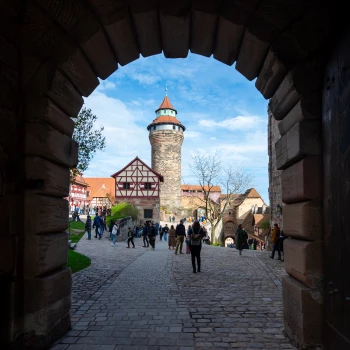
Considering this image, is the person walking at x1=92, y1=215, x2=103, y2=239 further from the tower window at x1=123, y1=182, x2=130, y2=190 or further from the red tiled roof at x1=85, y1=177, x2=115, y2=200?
the red tiled roof at x1=85, y1=177, x2=115, y2=200

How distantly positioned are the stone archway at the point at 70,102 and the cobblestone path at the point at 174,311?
0.43m

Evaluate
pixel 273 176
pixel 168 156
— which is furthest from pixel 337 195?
pixel 168 156

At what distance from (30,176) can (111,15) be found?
2.03m

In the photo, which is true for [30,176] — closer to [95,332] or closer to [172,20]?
[95,332]

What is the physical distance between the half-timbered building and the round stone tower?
1066cm

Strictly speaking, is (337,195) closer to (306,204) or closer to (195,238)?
(306,204)

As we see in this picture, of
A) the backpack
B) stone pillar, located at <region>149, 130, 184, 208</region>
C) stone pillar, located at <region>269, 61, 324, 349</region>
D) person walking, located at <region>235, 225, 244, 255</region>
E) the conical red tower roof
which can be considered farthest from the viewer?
the conical red tower roof

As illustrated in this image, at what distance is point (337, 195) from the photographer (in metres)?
2.89

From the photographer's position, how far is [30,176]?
347cm

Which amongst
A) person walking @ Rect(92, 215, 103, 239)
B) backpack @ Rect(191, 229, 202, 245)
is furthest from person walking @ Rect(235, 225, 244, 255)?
person walking @ Rect(92, 215, 103, 239)

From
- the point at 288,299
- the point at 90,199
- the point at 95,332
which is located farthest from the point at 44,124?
the point at 90,199

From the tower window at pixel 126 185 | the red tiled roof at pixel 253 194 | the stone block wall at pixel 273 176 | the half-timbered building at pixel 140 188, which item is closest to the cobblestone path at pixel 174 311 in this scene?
the stone block wall at pixel 273 176

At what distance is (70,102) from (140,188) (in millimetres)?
34839

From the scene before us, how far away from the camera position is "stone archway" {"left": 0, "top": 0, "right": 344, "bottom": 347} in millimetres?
3299
